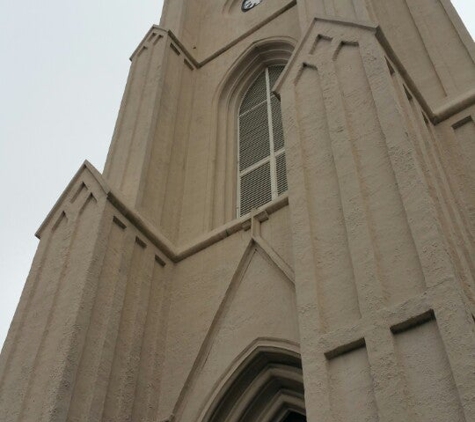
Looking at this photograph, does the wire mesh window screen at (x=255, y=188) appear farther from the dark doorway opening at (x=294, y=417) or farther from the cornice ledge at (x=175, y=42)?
the cornice ledge at (x=175, y=42)

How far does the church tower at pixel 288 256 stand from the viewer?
4.04 metres

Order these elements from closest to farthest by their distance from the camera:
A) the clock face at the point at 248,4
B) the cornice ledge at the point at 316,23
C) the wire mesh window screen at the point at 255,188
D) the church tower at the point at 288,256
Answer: the church tower at the point at 288,256, the cornice ledge at the point at 316,23, the wire mesh window screen at the point at 255,188, the clock face at the point at 248,4

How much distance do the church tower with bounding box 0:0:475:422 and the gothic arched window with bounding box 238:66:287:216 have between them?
0.04 m

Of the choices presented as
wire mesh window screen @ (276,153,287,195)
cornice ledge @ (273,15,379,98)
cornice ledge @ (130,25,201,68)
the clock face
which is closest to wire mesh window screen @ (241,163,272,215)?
wire mesh window screen @ (276,153,287,195)

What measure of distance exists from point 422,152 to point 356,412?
7.90 feet

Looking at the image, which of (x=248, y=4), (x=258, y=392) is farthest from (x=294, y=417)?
(x=248, y=4)

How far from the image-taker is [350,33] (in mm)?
6738

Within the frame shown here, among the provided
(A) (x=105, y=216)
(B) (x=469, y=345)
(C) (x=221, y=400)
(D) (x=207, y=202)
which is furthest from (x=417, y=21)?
(B) (x=469, y=345)

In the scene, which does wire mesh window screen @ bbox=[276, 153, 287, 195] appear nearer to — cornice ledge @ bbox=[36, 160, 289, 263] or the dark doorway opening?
cornice ledge @ bbox=[36, 160, 289, 263]

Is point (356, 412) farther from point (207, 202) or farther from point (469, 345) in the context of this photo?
point (207, 202)

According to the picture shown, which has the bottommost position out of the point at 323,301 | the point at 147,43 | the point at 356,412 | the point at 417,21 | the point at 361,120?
the point at 356,412

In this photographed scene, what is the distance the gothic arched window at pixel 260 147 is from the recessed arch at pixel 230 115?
12 centimetres

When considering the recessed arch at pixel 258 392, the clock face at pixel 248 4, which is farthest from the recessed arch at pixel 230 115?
the recessed arch at pixel 258 392

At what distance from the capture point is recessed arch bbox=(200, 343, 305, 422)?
6.21 m
